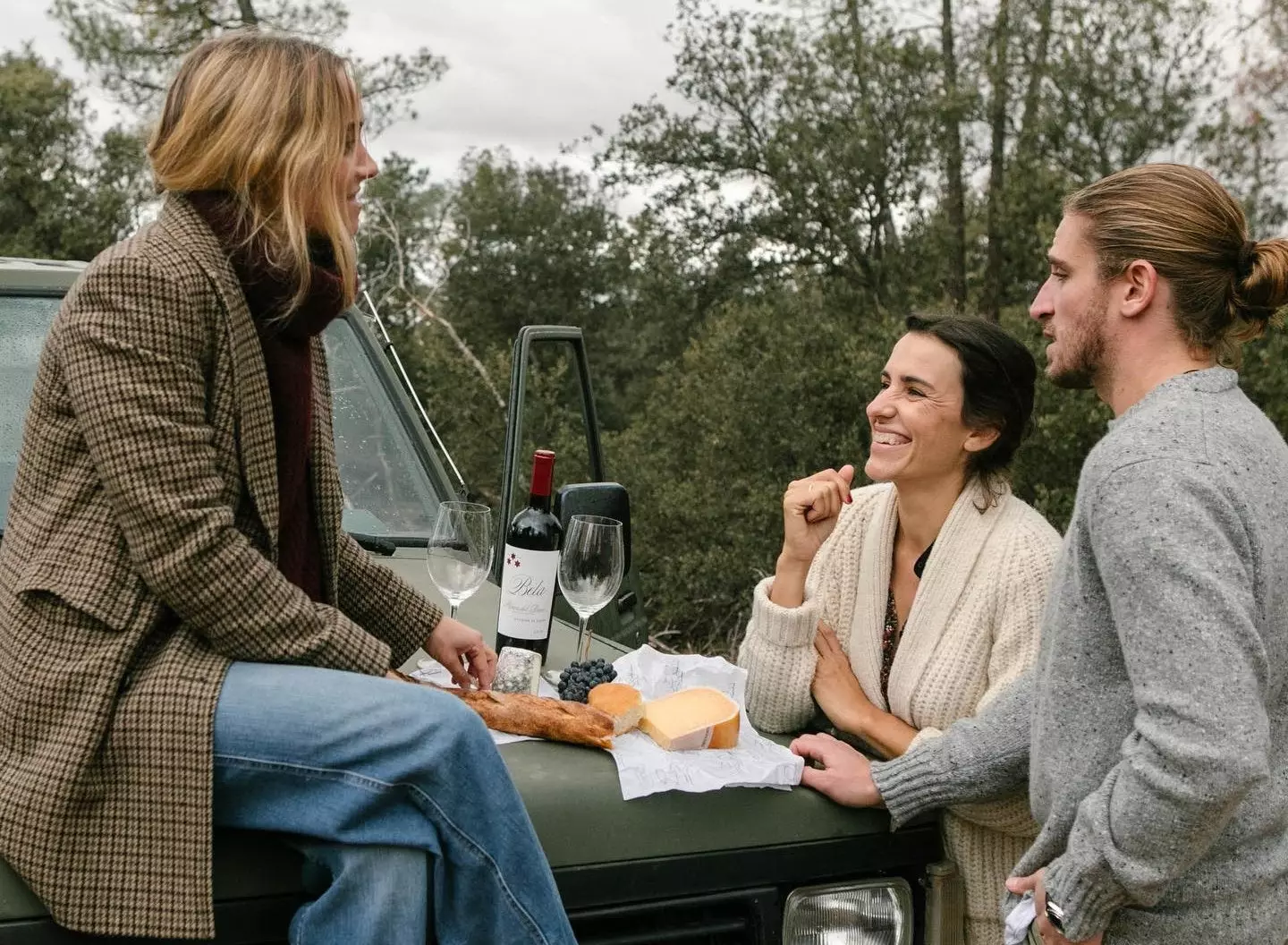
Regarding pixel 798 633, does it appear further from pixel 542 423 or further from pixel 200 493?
pixel 542 423

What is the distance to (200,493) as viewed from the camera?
1962 millimetres

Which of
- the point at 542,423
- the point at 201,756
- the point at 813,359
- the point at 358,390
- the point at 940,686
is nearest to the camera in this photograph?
the point at 201,756

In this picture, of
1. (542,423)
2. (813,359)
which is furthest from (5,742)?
(542,423)

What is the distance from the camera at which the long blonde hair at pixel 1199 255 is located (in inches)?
85.3

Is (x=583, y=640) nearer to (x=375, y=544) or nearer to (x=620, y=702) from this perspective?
(x=620, y=702)

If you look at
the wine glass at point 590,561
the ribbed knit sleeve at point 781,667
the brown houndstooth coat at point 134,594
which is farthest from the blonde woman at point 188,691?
the ribbed knit sleeve at point 781,667

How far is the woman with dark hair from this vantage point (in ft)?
9.09

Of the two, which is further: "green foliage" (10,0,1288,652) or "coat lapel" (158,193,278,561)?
"green foliage" (10,0,1288,652)

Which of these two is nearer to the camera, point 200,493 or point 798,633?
point 200,493

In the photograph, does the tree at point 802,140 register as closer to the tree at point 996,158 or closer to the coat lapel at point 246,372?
the tree at point 996,158

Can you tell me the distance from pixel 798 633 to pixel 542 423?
366 inches

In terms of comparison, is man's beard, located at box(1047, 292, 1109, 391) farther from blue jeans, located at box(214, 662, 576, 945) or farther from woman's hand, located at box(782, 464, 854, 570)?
blue jeans, located at box(214, 662, 576, 945)

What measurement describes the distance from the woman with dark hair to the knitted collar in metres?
1.15

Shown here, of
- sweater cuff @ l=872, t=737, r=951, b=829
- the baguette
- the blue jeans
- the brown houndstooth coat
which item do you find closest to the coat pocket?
the brown houndstooth coat
